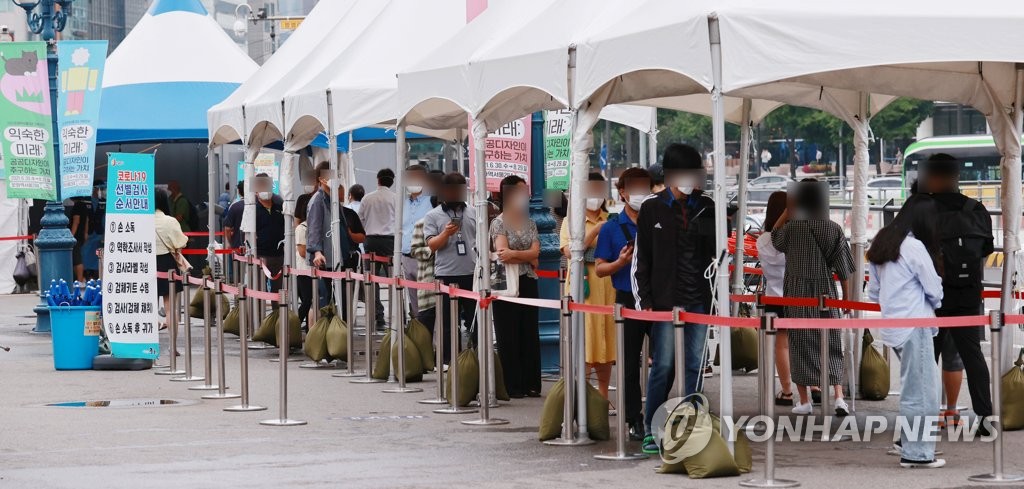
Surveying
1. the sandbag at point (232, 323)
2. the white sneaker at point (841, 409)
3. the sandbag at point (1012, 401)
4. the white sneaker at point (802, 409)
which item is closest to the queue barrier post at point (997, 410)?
the sandbag at point (1012, 401)

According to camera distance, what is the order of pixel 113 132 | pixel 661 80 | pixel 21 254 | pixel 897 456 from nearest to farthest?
pixel 897 456 → pixel 661 80 → pixel 113 132 → pixel 21 254

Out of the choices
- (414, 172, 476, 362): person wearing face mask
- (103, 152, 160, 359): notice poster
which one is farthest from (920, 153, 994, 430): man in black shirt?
(103, 152, 160, 359): notice poster

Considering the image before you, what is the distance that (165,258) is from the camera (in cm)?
1930

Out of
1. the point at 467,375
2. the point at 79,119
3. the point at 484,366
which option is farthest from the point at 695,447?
the point at 79,119

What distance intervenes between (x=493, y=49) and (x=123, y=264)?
19.0 ft

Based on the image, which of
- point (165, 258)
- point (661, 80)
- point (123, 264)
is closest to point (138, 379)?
point (123, 264)

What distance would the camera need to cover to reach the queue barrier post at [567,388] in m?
10.6

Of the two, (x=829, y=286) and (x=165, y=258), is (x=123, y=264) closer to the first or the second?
(x=165, y=258)

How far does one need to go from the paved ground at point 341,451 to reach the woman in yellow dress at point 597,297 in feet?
2.45

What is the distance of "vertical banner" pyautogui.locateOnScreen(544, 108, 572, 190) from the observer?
19172 millimetres

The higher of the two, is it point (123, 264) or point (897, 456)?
point (123, 264)

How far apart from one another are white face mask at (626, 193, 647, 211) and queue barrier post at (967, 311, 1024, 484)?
2947 millimetres

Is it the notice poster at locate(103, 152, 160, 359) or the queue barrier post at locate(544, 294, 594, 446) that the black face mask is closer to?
the notice poster at locate(103, 152, 160, 359)

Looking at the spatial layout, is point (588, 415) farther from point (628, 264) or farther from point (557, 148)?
point (557, 148)
